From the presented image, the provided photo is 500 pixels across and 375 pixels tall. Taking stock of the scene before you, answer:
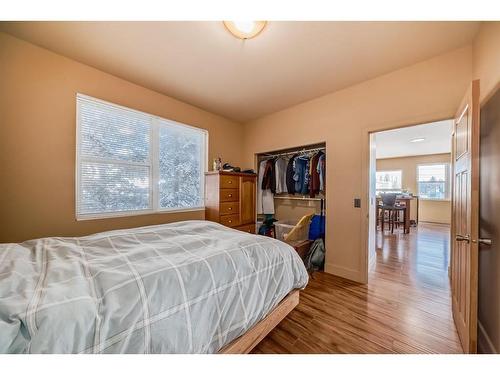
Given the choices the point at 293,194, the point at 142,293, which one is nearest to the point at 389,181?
the point at 293,194

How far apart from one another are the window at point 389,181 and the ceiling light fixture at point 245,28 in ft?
24.4

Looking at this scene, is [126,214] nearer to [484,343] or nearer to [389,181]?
[484,343]

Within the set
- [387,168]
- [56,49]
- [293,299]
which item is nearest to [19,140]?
[56,49]

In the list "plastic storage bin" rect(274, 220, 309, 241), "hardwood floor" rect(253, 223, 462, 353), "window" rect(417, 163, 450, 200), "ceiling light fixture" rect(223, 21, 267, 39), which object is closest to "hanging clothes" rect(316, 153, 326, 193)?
"plastic storage bin" rect(274, 220, 309, 241)

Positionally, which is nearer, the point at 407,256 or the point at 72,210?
the point at 72,210

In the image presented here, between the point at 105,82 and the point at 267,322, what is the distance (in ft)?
9.74

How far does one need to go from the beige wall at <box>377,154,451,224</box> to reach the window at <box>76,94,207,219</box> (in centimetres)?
720

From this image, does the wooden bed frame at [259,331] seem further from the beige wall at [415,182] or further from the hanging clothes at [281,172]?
the beige wall at [415,182]

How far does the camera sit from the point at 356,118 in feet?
8.07

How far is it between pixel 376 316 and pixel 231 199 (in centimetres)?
217

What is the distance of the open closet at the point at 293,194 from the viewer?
9.84ft

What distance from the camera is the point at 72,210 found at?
6.69ft

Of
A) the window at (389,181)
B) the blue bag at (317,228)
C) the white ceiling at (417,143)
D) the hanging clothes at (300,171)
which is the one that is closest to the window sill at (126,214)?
the hanging clothes at (300,171)
